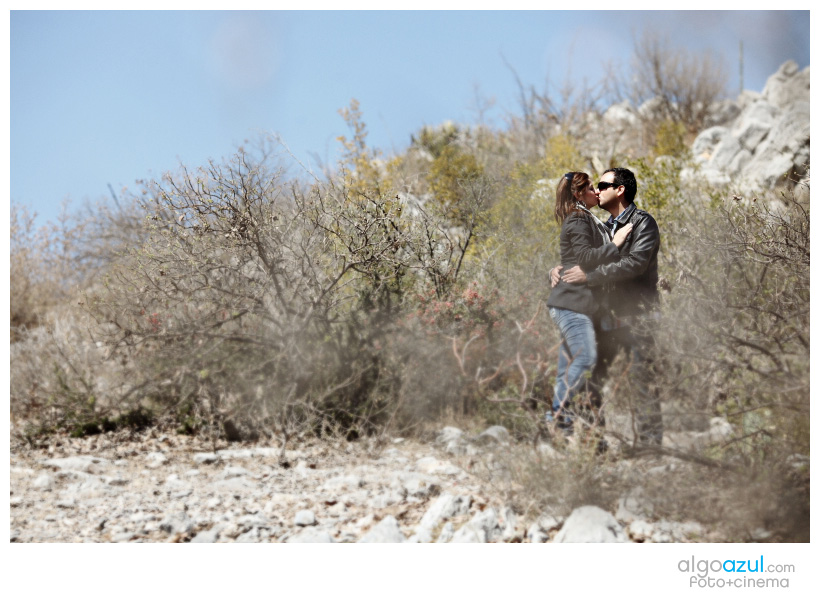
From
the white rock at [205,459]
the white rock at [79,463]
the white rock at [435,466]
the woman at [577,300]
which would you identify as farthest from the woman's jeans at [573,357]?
the white rock at [79,463]

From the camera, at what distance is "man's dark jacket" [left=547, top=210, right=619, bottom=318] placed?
349cm

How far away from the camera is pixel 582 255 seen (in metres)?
3.51

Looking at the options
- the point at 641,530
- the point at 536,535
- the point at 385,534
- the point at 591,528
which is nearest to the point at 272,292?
the point at 385,534

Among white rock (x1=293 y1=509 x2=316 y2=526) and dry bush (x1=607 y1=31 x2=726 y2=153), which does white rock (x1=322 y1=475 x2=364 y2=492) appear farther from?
dry bush (x1=607 y1=31 x2=726 y2=153)

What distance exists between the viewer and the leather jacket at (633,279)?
3471 mm

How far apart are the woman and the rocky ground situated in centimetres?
48

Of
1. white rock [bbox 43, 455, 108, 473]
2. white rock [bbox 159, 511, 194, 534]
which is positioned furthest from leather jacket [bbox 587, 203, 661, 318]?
white rock [bbox 43, 455, 108, 473]

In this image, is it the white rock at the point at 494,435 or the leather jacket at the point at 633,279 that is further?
the white rock at the point at 494,435

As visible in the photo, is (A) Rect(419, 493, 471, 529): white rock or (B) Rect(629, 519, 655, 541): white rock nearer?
(B) Rect(629, 519, 655, 541): white rock

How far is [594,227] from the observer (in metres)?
3.56

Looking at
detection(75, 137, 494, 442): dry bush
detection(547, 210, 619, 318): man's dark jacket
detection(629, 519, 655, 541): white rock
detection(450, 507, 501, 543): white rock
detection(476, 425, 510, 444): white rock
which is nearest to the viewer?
detection(629, 519, 655, 541): white rock

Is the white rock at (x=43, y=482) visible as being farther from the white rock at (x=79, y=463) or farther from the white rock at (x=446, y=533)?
the white rock at (x=446, y=533)

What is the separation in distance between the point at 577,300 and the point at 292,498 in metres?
1.75
